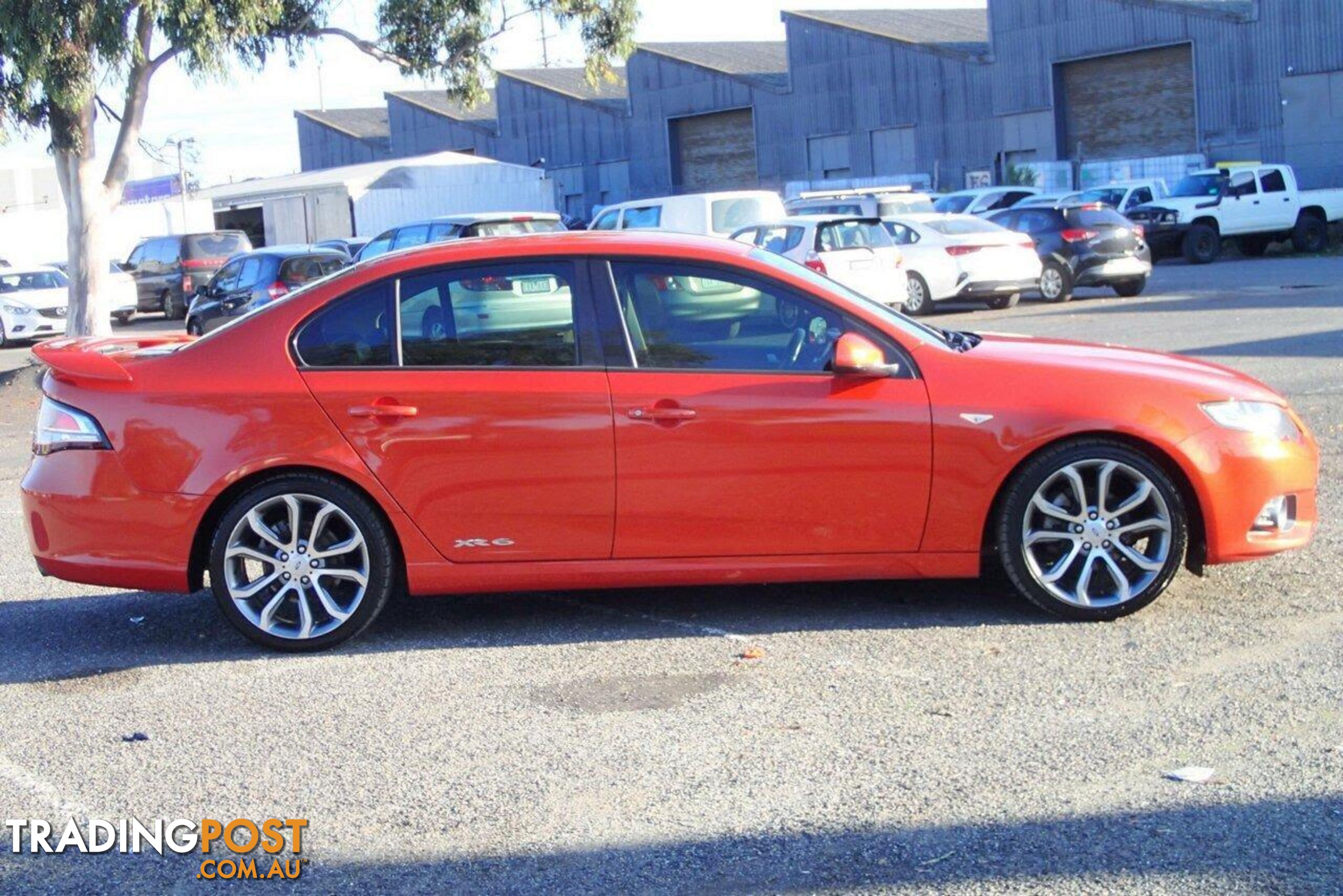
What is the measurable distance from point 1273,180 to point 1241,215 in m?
1.17

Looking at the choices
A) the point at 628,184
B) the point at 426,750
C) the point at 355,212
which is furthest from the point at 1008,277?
the point at 628,184

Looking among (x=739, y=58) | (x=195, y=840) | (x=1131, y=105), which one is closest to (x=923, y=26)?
(x=739, y=58)

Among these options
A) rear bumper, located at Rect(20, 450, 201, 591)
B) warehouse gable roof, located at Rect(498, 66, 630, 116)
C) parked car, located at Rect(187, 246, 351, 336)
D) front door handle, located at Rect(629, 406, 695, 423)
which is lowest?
rear bumper, located at Rect(20, 450, 201, 591)

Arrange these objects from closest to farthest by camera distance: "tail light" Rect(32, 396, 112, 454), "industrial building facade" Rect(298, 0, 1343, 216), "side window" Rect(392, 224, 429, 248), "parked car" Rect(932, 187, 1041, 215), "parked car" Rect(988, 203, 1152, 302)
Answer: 1. "tail light" Rect(32, 396, 112, 454)
2. "side window" Rect(392, 224, 429, 248)
3. "parked car" Rect(988, 203, 1152, 302)
4. "parked car" Rect(932, 187, 1041, 215)
5. "industrial building facade" Rect(298, 0, 1343, 216)

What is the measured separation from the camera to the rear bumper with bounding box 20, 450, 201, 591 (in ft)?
20.1

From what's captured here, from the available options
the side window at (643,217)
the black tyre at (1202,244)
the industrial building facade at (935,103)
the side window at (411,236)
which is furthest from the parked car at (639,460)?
the industrial building facade at (935,103)

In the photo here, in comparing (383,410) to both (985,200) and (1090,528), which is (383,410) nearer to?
(1090,528)

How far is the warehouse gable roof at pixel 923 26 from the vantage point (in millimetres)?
51969

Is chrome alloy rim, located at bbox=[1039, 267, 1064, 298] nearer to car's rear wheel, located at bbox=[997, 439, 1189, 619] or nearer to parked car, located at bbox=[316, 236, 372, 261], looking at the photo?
parked car, located at bbox=[316, 236, 372, 261]

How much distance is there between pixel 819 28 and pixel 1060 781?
172 ft

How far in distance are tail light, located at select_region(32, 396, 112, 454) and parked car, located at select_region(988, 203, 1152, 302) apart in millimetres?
18705

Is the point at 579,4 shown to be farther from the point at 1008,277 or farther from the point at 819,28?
the point at 819,28

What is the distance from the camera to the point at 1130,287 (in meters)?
23.9

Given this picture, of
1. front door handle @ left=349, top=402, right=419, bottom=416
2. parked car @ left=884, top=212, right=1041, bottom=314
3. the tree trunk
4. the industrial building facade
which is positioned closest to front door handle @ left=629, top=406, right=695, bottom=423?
front door handle @ left=349, top=402, right=419, bottom=416
